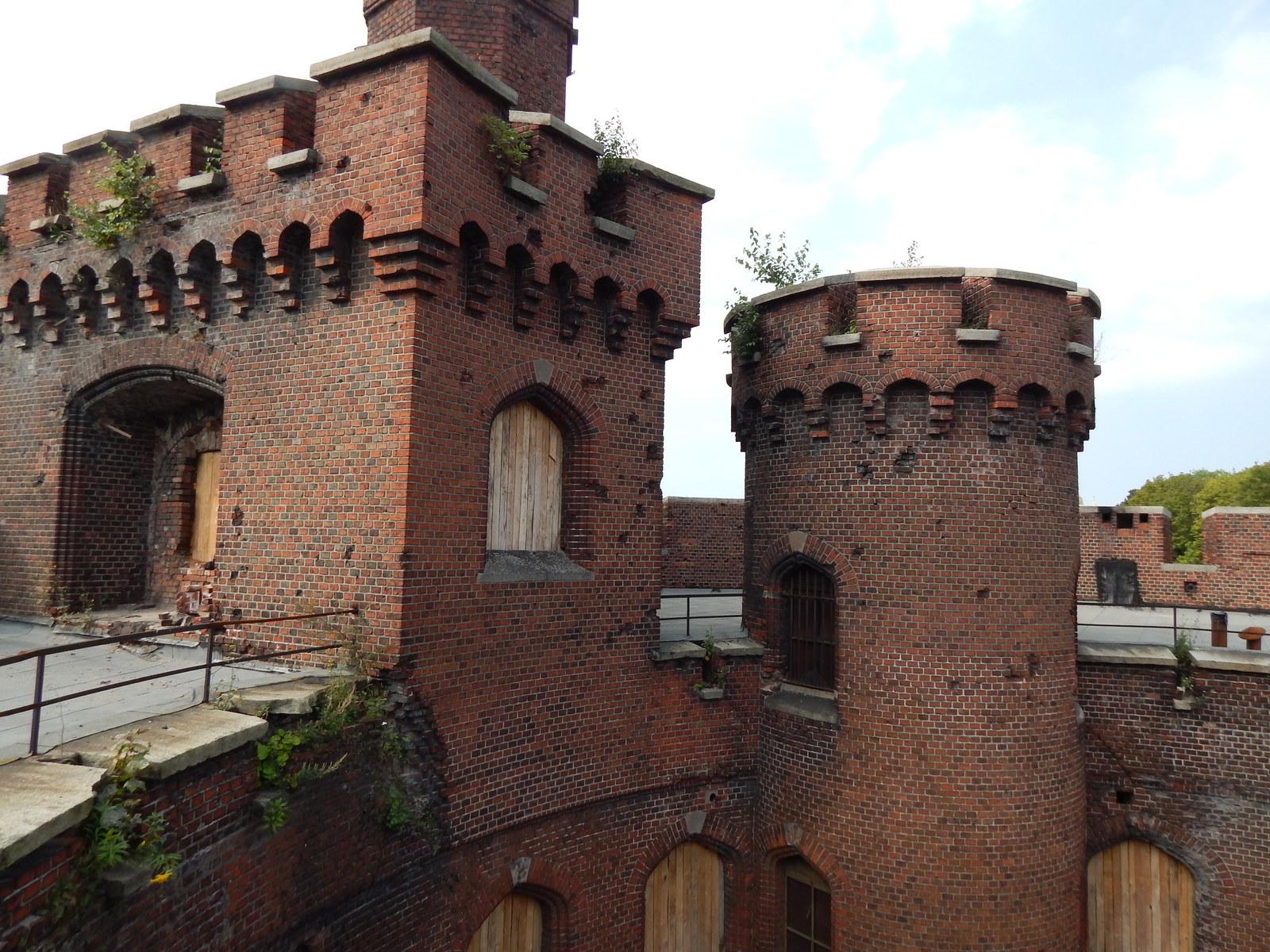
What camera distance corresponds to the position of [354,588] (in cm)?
702

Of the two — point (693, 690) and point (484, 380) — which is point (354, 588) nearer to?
point (484, 380)

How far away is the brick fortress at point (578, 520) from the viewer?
23.5ft

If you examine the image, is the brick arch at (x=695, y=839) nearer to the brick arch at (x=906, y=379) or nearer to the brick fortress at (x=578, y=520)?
the brick fortress at (x=578, y=520)

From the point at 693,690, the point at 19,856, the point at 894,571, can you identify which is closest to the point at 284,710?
the point at 19,856

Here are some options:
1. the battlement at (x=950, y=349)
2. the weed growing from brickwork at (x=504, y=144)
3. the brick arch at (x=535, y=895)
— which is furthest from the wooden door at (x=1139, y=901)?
the weed growing from brickwork at (x=504, y=144)

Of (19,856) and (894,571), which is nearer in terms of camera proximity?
(19,856)

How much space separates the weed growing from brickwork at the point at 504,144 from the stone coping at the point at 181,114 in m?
2.96

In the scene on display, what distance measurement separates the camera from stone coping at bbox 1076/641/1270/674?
9.83 m

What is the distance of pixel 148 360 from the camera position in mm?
8523

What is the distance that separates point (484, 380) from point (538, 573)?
220 centimetres

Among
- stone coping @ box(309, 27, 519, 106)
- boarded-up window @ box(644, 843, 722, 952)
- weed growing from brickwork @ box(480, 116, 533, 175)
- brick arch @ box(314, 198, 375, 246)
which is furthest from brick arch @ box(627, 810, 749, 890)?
stone coping @ box(309, 27, 519, 106)

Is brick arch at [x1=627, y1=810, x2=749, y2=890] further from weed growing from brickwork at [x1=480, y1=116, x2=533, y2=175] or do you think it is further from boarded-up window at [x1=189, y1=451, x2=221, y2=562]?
weed growing from brickwork at [x1=480, y1=116, x2=533, y2=175]

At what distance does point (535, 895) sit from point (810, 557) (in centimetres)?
539

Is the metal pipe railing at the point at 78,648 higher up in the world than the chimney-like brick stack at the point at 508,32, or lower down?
lower down
